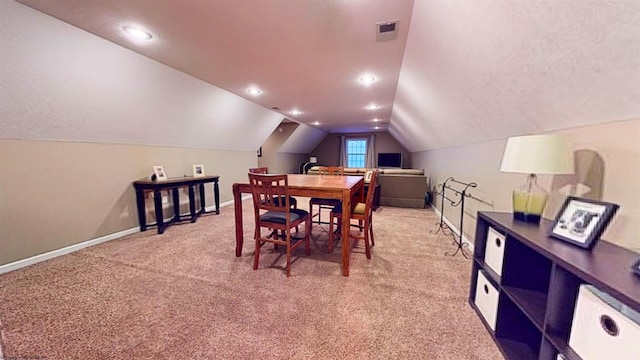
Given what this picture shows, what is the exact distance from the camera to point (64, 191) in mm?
2553

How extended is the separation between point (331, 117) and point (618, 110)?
5.26 metres

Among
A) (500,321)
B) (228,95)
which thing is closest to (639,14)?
(500,321)

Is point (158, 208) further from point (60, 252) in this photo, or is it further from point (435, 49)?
point (435, 49)

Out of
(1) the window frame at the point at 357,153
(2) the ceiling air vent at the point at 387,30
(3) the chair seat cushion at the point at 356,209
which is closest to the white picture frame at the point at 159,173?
(3) the chair seat cushion at the point at 356,209

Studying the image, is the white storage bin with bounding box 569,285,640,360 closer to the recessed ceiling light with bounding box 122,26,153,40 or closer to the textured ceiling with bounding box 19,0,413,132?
the textured ceiling with bounding box 19,0,413,132

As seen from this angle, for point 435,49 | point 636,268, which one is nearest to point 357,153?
point 435,49

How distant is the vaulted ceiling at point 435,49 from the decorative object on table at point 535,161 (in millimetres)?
250

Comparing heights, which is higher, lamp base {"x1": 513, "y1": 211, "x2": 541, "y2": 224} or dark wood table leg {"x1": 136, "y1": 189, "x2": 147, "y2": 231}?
lamp base {"x1": 513, "y1": 211, "x2": 541, "y2": 224}

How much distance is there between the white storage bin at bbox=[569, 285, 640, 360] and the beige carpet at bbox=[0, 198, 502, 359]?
572 mm

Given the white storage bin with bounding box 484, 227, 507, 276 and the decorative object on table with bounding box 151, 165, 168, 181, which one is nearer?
the white storage bin with bounding box 484, 227, 507, 276

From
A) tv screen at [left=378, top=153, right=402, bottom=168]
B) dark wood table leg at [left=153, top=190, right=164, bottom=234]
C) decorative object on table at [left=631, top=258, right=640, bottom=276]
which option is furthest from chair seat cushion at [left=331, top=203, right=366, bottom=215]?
tv screen at [left=378, top=153, right=402, bottom=168]

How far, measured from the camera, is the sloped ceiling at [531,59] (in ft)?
3.01

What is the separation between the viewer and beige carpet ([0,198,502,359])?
1307mm

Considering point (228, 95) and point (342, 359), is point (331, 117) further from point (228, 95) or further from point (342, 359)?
point (342, 359)
